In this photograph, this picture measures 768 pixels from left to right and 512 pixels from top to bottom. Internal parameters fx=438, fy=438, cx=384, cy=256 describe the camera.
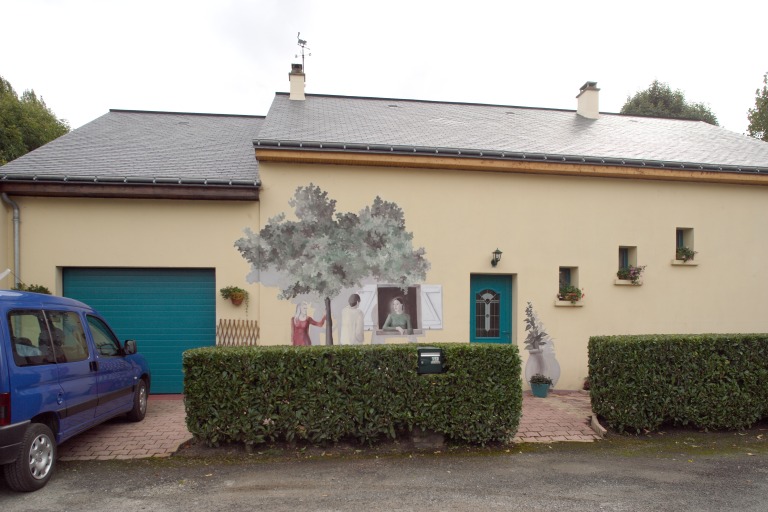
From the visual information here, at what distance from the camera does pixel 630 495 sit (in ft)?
13.8

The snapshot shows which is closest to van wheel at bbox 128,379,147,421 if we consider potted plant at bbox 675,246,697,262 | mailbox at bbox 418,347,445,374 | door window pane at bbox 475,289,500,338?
mailbox at bbox 418,347,445,374

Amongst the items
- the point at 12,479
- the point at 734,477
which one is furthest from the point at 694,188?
the point at 12,479

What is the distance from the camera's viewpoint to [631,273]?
8.80 meters

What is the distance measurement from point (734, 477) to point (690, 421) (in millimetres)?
1450

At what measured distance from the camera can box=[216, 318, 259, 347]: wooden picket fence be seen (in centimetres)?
799

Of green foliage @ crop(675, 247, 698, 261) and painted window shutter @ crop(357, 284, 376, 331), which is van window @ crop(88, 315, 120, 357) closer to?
painted window shutter @ crop(357, 284, 376, 331)

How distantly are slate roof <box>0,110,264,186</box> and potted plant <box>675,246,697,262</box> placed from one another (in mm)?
8586

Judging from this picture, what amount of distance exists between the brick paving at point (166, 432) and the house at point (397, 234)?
4.16 ft

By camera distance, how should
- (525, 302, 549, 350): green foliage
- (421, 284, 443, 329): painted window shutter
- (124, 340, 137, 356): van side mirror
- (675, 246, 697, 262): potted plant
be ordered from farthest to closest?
(675, 246, 697, 262): potted plant < (525, 302, 549, 350): green foliage < (421, 284, 443, 329): painted window shutter < (124, 340, 137, 356): van side mirror

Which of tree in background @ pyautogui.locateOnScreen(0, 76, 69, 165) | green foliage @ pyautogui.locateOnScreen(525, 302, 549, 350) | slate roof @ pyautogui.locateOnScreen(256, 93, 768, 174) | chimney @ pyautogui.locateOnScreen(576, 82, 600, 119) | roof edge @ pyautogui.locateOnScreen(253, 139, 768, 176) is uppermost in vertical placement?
tree in background @ pyautogui.locateOnScreen(0, 76, 69, 165)

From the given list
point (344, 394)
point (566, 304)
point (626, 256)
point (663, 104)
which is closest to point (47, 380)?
point (344, 394)

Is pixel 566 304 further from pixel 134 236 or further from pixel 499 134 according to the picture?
pixel 134 236

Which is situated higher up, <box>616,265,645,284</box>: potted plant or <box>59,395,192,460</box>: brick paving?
<box>616,265,645,284</box>: potted plant

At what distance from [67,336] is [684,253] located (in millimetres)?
10663
